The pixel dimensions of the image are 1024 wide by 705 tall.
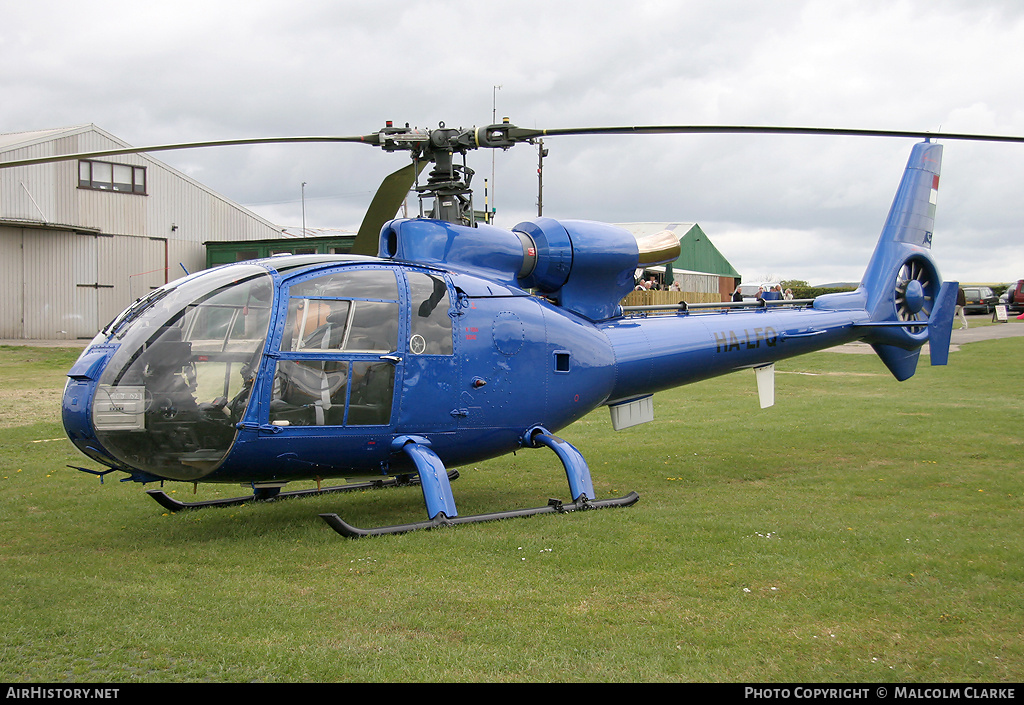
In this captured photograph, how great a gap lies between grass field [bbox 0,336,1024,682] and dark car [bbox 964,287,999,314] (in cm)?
4770

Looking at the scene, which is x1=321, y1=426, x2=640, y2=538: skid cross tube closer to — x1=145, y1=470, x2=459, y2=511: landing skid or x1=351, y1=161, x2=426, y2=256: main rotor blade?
Answer: x1=145, y1=470, x2=459, y2=511: landing skid

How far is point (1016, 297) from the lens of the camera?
51562mm

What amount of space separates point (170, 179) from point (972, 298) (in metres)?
48.9

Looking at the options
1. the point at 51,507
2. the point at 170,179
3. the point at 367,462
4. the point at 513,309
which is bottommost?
the point at 51,507

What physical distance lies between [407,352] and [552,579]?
266 centimetres

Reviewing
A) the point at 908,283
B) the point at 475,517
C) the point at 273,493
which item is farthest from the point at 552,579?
the point at 908,283

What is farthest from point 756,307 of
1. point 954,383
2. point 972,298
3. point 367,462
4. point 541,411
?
point 972,298

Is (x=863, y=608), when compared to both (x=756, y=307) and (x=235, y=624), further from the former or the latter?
(x=756, y=307)

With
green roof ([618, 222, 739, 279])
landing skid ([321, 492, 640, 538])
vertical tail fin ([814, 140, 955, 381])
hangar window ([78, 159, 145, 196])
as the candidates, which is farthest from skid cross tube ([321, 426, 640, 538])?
green roof ([618, 222, 739, 279])

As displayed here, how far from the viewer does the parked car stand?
5106cm

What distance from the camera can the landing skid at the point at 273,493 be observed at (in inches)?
346

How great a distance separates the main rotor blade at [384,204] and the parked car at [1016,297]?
173 ft

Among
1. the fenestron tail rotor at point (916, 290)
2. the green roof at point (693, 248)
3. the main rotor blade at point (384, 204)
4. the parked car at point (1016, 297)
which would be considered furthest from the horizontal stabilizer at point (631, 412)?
the parked car at point (1016, 297)

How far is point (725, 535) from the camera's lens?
748 cm
